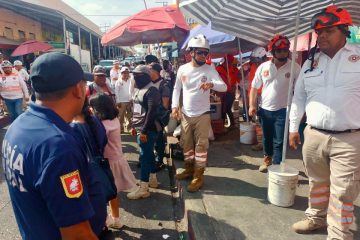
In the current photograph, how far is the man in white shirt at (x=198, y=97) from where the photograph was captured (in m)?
4.09

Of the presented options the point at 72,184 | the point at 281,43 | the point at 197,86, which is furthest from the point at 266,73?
the point at 72,184

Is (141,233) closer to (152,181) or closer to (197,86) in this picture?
(152,181)

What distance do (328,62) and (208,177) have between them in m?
2.54

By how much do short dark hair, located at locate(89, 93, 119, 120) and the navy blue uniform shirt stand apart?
203 centimetres

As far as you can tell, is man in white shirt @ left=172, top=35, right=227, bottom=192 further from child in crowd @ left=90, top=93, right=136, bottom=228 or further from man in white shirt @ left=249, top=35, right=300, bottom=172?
child in crowd @ left=90, top=93, right=136, bottom=228

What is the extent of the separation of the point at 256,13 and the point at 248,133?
2600 mm

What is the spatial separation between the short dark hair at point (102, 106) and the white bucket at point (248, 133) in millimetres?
3387

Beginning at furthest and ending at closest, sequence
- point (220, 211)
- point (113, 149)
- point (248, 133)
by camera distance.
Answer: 1. point (248, 133)
2. point (113, 149)
3. point (220, 211)

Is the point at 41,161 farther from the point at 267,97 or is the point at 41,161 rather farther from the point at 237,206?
the point at 267,97

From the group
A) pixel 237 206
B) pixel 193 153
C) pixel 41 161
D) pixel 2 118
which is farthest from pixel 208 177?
pixel 2 118

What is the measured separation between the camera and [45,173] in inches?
49.6

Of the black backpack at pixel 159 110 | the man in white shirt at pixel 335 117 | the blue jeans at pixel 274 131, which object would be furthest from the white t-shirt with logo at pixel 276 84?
the black backpack at pixel 159 110

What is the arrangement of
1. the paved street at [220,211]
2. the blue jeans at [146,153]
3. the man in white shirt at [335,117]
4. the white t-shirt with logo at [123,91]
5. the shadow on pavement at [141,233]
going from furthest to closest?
the white t-shirt with logo at [123,91] → the blue jeans at [146,153] → the shadow on pavement at [141,233] → the paved street at [220,211] → the man in white shirt at [335,117]

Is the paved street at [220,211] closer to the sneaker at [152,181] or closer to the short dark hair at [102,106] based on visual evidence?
the sneaker at [152,181]
